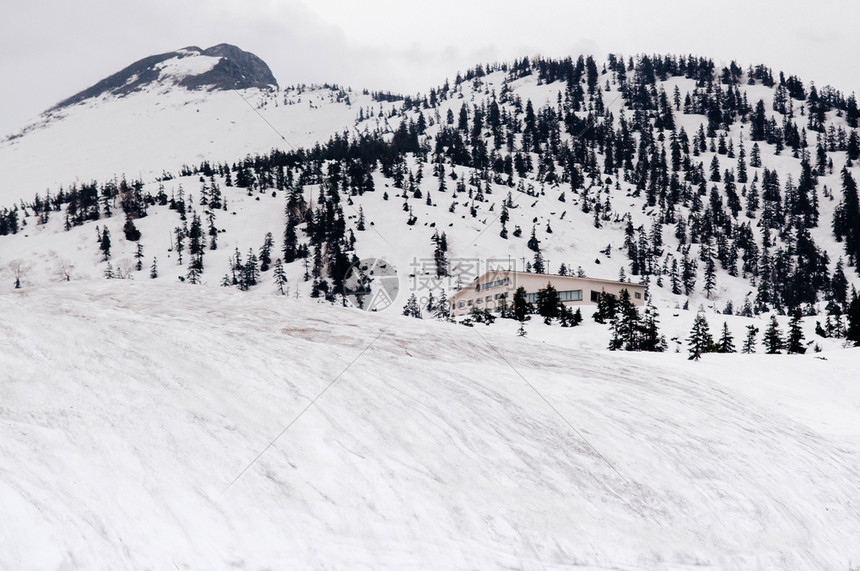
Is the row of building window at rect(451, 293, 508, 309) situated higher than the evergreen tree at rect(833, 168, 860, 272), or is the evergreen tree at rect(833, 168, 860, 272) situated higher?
the evergreen tree at rect(833, 168, 860, 272)

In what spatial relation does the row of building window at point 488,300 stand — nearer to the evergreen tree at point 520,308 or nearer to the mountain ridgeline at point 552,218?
the evergreen tree at point 520,308

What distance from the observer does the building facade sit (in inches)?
3130

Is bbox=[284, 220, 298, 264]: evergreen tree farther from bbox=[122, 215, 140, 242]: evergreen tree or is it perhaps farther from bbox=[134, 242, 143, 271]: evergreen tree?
bbox=[122, 215, 140, 242]: evergreen tree

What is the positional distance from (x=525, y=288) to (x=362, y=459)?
77.6m

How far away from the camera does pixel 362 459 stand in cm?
701

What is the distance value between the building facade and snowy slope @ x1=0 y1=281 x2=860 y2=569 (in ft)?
220

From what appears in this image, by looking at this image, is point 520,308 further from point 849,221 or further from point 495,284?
point 849,221

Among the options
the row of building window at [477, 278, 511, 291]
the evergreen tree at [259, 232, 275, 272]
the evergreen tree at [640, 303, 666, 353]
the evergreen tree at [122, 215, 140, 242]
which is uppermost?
the evergreen tree at [122, 215, 140, 242]

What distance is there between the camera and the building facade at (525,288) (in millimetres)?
79500

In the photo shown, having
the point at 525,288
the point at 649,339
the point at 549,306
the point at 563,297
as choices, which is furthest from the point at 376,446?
the point at 563,297

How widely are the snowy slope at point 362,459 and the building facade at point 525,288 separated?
220 ft

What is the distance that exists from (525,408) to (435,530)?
413 cm

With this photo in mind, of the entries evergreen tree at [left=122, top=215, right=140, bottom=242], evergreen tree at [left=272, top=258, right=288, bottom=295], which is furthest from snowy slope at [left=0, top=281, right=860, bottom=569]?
evergreen tree at [left=122, top=215, right=140, bottom=242]

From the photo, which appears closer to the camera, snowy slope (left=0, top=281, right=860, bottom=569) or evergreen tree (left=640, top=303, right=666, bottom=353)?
snowy slope (left=0, top=281, right=860, bottom=569)
